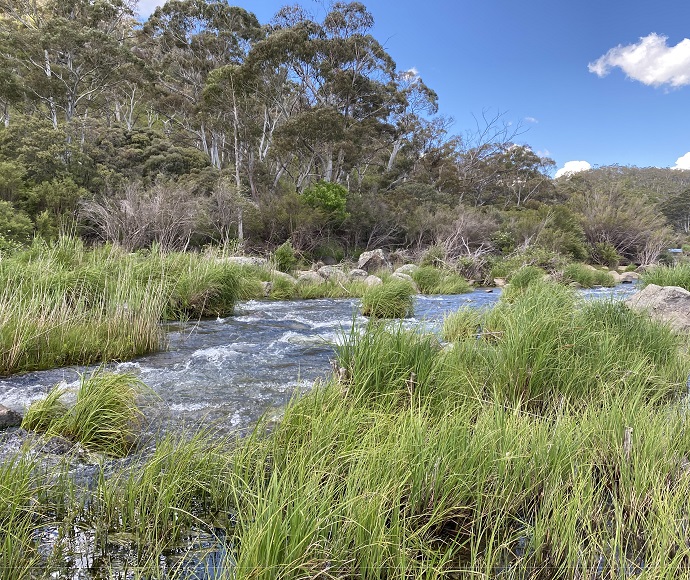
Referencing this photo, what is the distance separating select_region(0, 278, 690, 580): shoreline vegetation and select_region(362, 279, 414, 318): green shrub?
568cm

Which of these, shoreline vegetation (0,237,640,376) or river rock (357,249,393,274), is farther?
river rock (357,249,393,274)

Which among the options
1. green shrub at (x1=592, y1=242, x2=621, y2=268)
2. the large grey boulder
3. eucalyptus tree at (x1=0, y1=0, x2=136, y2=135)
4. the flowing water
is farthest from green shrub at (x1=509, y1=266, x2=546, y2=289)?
eucalyptus tree at (x1=0, y1=0, x2=136, y2=135)

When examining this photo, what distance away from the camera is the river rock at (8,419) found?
2906mm

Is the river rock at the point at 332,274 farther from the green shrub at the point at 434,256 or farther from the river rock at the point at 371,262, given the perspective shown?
the green shrub at the point at 434,256

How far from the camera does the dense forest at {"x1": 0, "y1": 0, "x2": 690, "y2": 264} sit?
17.9m

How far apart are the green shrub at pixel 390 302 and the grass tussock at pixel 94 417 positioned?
5852 millimetres

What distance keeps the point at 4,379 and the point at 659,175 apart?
4563 inches

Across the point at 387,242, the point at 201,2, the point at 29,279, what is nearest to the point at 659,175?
the point at 387,242

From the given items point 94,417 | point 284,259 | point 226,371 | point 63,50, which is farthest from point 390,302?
point 63,50

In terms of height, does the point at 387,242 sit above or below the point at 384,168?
below

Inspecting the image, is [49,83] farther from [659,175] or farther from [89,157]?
[659,175]

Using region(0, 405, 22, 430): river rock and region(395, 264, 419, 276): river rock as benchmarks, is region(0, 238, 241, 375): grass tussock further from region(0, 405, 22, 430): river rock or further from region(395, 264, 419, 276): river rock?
region(395, 264, 419, 276): river rock

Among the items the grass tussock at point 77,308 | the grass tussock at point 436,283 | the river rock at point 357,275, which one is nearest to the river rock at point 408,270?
the grass tussock at point 436,283

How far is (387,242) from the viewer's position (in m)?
24.6
